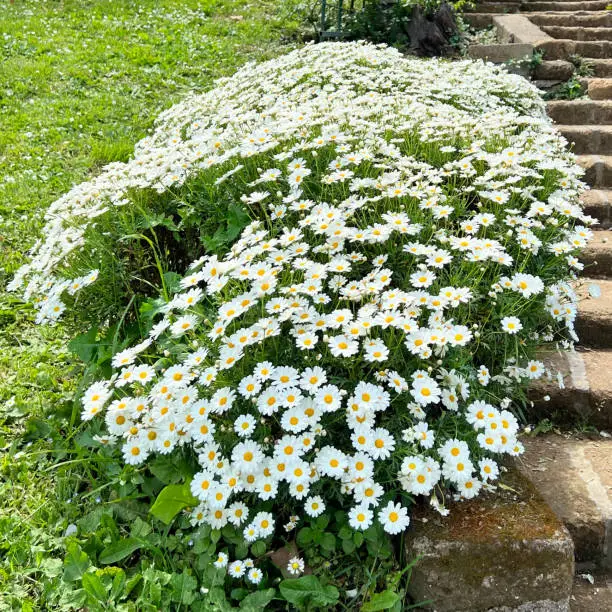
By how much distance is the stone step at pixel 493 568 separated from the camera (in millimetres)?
1854

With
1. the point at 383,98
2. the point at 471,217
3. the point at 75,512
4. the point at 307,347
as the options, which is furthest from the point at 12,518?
the point at 383,98

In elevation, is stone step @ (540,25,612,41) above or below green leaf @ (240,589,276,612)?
above

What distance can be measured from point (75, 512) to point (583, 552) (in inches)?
73.2

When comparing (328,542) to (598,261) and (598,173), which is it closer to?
(598,261)

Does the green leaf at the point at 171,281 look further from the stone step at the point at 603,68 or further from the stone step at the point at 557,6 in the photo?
the stone step at the point at 557,6

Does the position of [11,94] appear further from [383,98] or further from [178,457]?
[178,457]

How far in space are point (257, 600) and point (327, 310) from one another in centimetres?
97

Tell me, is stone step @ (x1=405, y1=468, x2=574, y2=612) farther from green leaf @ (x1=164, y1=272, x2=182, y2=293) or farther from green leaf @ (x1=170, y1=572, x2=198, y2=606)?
green leaf @ (x1=164, y1=272, x2=182, y2=293)

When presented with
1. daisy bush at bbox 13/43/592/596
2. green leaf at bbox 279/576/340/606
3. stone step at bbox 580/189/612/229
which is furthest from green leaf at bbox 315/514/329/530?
stone step at bbox 580/189/612/229

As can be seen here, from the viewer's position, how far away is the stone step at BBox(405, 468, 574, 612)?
185 cm

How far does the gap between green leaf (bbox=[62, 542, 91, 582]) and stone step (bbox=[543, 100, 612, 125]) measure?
4.91 meters

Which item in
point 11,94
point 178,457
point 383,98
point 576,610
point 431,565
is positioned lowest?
point 576,610

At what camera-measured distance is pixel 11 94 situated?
20.6 feet

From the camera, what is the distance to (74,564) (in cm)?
201
